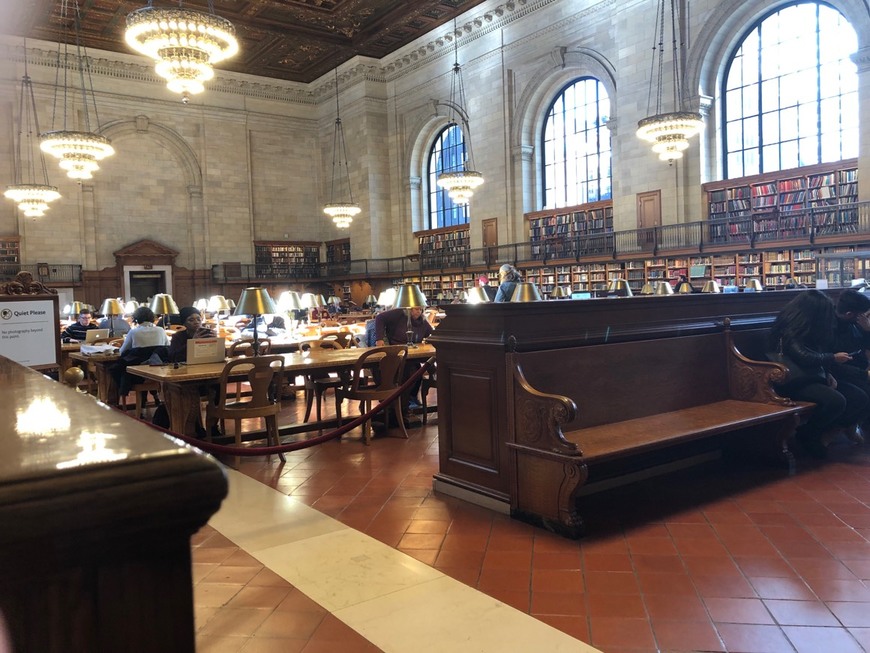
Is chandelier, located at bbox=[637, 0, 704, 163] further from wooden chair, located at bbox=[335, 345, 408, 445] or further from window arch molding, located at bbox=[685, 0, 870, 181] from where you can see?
wooden chair, located at bbox=[335, 345, 408, 445]

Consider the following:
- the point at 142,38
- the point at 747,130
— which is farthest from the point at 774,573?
the point at 747,130

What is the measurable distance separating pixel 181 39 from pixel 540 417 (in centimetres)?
791

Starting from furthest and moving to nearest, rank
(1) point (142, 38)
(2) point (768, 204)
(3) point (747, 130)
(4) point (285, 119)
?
(4) point (285, 119) < (3) point (747, 130) < (2) point (768, 204) < (1) point (142, 38)

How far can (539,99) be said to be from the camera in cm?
1755

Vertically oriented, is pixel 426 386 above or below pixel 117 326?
below

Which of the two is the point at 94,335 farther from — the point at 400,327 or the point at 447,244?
the point at 447,244

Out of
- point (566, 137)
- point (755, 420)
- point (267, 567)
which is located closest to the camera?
point (267, 567)

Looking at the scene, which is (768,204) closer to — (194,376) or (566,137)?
(566,137)

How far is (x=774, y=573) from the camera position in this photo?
2756 mm

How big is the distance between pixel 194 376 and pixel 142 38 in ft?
19.7

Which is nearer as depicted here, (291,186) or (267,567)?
(267,567)

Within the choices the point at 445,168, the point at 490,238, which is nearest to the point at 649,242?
the point at 490,238

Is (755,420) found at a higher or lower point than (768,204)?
lower

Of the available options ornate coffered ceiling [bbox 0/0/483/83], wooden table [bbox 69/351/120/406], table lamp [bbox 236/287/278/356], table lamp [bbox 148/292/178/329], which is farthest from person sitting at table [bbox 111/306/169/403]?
ornate coffered ceiling [bbox 0/0/483/83]
